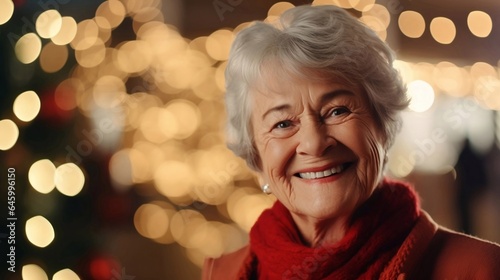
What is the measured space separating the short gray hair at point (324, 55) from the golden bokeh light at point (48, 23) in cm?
95

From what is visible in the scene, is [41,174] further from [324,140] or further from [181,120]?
[324,140]

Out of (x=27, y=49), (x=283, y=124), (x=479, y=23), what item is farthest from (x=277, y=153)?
(x=479, y=23)

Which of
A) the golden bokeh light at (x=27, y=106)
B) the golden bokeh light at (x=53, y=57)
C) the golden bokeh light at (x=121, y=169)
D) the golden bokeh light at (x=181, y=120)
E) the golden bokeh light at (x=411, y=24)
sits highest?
the golden bokeh light at (x=53, y=57)

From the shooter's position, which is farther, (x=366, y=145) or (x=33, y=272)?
(x=33, y=272)

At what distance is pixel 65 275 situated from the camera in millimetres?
1985

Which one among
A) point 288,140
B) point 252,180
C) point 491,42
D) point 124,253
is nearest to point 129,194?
point 124,253

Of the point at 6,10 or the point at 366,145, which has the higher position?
the point at 6,10

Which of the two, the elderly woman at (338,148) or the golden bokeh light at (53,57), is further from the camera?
the golden bokeh light at (53,57)

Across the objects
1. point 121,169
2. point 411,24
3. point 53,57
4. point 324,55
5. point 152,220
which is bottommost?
point 152,220

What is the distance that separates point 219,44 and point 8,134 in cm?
104

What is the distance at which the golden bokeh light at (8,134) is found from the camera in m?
1.88

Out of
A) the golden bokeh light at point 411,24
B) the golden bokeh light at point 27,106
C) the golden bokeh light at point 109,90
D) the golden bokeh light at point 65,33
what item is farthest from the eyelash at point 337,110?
the golden bokeh light at point 411,24

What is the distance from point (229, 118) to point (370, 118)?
1.07 ft

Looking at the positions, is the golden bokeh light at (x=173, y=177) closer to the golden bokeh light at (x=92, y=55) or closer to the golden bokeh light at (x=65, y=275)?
the golden bokeh light at (x=92, y=55)
